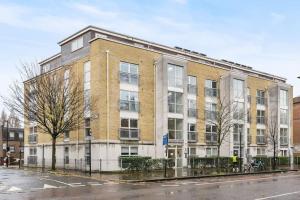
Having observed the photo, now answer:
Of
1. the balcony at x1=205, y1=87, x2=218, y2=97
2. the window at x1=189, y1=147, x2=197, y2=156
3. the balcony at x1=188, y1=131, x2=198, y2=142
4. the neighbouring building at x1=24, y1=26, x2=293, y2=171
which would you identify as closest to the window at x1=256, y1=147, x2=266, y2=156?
the neighbouring building at x1=24, y1=26, x2=293, y2=171

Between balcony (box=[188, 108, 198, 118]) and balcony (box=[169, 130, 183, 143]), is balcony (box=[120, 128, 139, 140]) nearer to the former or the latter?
balcony (box=[169, 130, 183, 143])

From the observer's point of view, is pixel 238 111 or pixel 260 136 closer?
pixel 238 111

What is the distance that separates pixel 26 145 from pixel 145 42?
19.3m

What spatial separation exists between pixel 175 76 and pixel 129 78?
17.7 ft

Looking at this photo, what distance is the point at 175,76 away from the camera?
40812mm

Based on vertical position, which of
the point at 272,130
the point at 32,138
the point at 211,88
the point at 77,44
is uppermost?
the point at 77,44

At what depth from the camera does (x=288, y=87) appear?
57438 mm

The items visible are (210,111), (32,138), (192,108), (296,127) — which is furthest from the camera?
(296,127)

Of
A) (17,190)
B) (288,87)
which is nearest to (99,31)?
(17,190)

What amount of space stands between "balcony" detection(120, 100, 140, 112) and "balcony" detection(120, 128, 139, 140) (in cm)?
177

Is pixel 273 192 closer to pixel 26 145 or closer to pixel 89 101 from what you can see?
pixel 89 101

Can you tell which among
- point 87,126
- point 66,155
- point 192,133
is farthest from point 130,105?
point 192,133

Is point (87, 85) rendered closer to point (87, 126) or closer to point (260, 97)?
point (87, 126)

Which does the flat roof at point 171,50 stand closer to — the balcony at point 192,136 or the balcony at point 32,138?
the balcony at point 32,138
